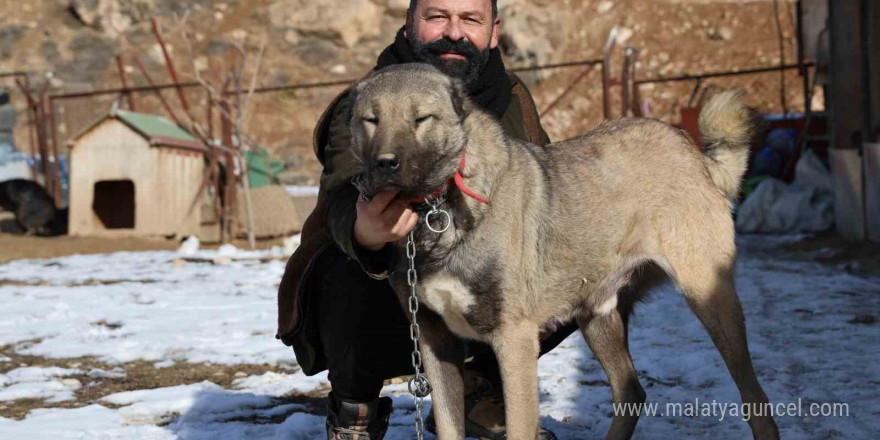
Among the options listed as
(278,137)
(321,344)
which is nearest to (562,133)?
(278,137)

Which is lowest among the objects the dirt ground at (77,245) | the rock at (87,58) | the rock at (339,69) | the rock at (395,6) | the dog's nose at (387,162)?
the dirt ground at (77,245)

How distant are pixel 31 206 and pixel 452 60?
1207 centimetres

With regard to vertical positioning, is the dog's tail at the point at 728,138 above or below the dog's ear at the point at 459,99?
below

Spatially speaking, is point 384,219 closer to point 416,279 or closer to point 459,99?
point 416,279

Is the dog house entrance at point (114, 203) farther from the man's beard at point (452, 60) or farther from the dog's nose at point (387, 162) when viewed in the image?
the dog's nose at point (387, 162)

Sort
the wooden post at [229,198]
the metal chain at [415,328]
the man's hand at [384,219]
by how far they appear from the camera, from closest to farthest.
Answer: the man's hand at [384,219], the metal chain at [415,328], the wooden post at [229,198]

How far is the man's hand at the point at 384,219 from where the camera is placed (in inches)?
96.3

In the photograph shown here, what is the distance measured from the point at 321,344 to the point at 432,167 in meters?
1.14

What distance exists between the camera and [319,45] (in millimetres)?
21562

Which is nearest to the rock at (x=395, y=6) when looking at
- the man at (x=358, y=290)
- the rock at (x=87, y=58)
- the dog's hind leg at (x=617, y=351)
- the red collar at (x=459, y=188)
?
the rock at (x=87, y=58)

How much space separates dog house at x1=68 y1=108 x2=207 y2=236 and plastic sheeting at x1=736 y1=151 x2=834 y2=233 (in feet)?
26.7

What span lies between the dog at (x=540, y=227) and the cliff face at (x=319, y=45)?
15185 millimetres

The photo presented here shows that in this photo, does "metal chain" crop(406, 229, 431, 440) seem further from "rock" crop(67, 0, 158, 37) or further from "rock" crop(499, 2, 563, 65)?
"rock" crop(67, 0, 158, 37)

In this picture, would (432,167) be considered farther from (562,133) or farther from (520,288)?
(562,133)
